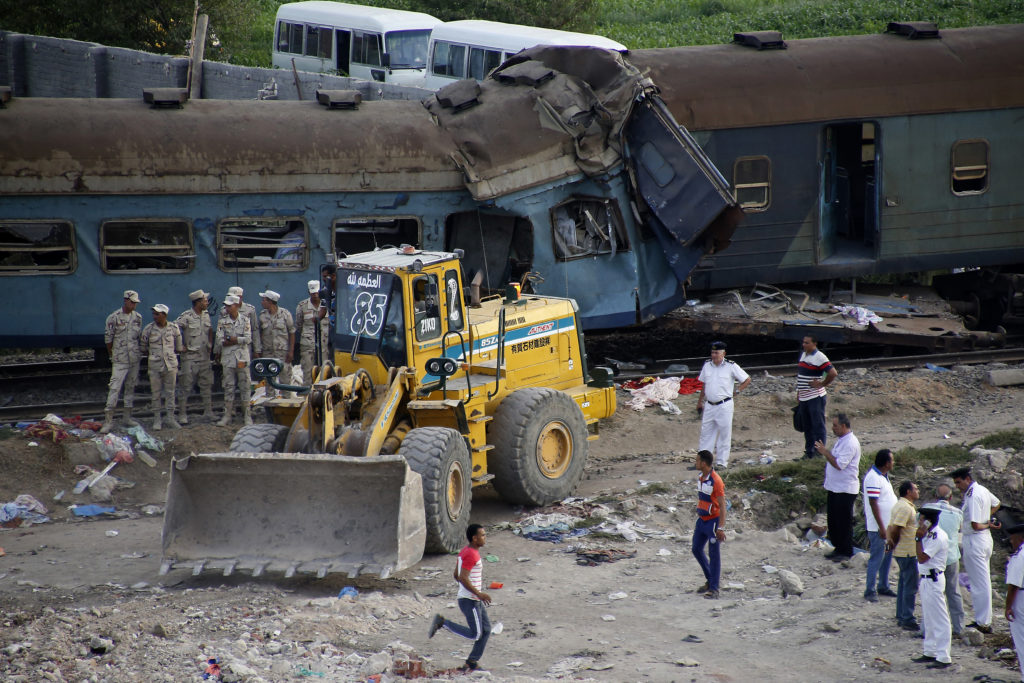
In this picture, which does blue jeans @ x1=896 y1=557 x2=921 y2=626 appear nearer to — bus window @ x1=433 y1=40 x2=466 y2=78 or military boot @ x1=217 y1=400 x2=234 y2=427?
military boot @ x1=217 y1=400 x2=234 y2=427

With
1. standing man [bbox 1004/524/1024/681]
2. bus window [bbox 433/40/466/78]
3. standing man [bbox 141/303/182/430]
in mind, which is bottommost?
standing man [bbox 1004/524/1024/681]

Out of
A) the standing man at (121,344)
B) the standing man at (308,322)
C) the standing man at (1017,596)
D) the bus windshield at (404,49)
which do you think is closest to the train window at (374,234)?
the standing man at (308,322)

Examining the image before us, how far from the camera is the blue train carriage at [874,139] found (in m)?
15.3

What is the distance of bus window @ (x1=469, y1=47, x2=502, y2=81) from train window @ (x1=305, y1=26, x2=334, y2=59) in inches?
159

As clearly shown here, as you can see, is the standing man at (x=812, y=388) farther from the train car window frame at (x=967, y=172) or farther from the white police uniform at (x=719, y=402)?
the train car window frame at (x=967, y=172)

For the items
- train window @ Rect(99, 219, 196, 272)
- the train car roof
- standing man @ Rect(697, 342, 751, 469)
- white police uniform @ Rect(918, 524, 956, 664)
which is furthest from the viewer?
the train car roof

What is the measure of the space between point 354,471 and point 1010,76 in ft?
38.4

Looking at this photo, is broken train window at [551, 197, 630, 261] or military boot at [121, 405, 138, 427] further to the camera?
broken train window at [551, 197, 630, 261]

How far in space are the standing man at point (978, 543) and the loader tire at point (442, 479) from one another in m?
3.82

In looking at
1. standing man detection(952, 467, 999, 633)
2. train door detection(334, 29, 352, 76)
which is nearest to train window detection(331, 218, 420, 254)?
standing man detection(952, 467, 999, 633)

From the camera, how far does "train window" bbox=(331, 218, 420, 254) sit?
13.8m

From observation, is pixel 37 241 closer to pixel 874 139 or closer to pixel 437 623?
pixel 437 623

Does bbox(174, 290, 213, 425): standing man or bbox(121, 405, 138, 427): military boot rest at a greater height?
bbox(174, 290, 213, 425): standing man

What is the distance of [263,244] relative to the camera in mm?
13633
